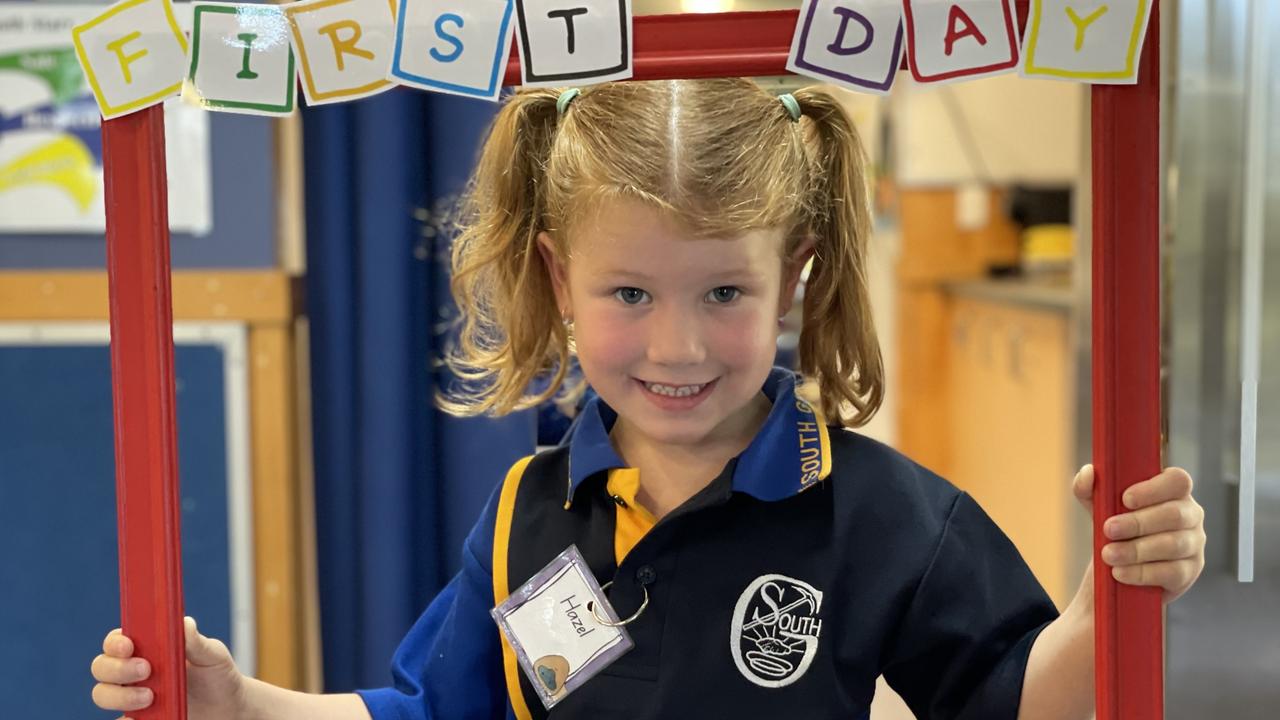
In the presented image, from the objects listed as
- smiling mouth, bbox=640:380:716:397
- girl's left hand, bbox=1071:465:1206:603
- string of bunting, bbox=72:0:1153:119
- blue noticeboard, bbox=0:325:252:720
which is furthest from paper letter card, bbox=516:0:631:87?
blue noticeboard, bbox=0:325:252:720

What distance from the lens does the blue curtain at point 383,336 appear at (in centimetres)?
127

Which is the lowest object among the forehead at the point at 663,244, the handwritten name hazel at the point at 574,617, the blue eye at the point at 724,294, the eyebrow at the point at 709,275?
the handwritten name hazel at the point at 574,617

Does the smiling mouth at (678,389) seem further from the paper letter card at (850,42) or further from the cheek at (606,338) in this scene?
the paper letter card at (850,42)

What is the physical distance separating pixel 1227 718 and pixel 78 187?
4.86 ft

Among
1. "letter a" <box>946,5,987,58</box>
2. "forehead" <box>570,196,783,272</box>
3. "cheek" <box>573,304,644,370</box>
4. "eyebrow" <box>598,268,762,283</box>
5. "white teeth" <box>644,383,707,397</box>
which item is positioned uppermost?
"letter a" <box>946,5,987,58</box>

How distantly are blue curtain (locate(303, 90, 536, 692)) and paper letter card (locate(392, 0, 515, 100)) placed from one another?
0.56 m

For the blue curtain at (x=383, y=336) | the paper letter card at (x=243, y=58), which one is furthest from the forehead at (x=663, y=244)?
the blue curtain at (x=383, y=336)

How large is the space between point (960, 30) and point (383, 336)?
81 centimetres

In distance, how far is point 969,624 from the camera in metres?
0.84

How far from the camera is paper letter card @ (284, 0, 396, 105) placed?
26.3 inches

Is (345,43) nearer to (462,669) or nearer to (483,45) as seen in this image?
(483,45)

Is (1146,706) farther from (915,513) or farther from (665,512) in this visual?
(665,512)

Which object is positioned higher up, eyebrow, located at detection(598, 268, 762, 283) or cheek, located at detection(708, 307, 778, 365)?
eyebrow, located at detection(598, 268, 762, 283)

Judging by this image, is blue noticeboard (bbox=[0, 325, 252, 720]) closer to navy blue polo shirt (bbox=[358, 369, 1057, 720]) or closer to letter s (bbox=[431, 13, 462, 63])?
navy blue polo shirt (bbox=[358, 369, 1057, 720])
